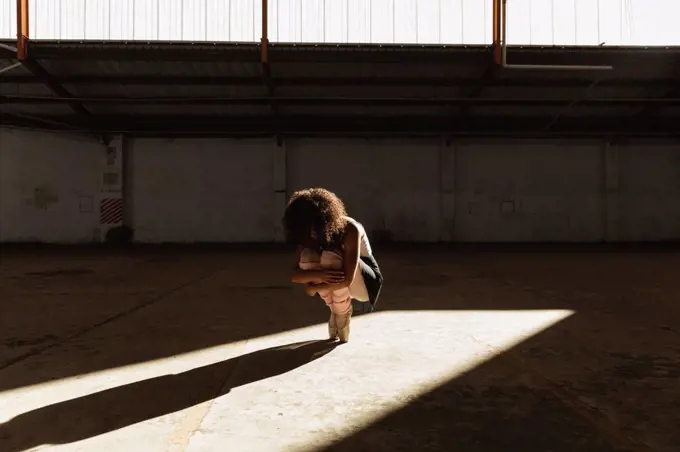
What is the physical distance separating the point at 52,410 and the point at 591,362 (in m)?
2.84

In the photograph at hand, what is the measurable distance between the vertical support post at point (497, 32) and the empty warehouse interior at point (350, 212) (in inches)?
1.8

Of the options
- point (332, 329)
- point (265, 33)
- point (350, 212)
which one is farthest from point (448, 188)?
point (332, 329)

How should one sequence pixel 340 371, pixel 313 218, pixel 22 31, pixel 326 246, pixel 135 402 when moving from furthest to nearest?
pixel 22 31
pixel 326 246
pixel 313 218
pixel 340 371
pixel 135 402

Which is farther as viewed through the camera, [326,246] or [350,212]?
[350,212]

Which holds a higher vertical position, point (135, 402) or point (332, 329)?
point (332, 329)

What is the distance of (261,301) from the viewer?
16.5 ft

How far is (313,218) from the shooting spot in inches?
117

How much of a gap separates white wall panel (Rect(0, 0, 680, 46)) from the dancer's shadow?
343 inches

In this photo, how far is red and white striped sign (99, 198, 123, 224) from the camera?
1320cm

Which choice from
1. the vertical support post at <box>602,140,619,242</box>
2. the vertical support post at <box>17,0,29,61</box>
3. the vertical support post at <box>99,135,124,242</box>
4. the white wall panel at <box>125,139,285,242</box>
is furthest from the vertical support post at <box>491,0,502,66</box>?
the vertical support post at <box>99,135,124,242</box>

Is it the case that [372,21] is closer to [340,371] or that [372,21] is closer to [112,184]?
[112,184]

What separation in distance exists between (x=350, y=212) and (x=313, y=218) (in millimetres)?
10434

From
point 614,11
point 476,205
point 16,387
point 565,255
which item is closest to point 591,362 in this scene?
point 16,387

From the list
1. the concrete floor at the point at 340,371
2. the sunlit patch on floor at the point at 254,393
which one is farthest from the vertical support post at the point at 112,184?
the sunlit patch on floor at the point at 254,393
